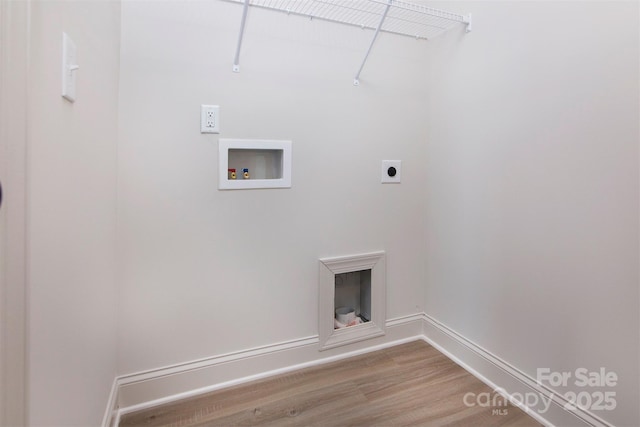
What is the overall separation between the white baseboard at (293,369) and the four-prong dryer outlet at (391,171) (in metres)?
0.85

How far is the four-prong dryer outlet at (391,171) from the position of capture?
1894 millimetres

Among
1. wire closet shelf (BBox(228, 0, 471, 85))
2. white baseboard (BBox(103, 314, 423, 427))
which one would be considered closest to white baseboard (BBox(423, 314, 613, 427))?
white baseboard (BBox(103, 314, 423, 427))

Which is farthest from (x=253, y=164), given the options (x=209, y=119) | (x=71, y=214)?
(x=71, y=214)

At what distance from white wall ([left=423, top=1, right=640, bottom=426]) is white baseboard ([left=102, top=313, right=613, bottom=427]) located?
0.23ft

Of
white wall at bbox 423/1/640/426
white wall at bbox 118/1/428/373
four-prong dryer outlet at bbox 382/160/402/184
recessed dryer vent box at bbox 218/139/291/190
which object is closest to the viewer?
white wall at bbox 423/1/640/426

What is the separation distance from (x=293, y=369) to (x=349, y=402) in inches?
14.2

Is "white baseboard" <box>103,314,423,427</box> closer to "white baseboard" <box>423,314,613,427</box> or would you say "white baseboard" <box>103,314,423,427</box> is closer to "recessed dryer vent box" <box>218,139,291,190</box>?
"white baseboard" <box>423,314,613,427</box>

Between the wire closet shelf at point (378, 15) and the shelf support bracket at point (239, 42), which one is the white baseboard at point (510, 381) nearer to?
the wire closet shelf at point (378, 15)

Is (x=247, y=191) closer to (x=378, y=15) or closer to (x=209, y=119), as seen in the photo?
(x=209, y=119)

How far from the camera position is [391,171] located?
1906 mm

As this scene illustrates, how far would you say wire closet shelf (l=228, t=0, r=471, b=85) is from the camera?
1532mm

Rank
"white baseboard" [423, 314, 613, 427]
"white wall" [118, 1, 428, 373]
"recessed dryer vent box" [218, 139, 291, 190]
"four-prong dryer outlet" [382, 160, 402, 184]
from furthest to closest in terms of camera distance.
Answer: "four-prong dryer outlet" [382, 160, 402, 184] < "recessed dryer vent box" [218, 139, 291, 190] < "white wall" [118, 1, 428, 373] < "white baseboard" [423, 314, 613, 427]

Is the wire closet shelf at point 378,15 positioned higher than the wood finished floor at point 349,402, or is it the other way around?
the wire closet shelf at point 378,15

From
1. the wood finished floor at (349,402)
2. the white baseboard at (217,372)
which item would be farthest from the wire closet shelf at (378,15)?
the wood finished floor at (349,402)
